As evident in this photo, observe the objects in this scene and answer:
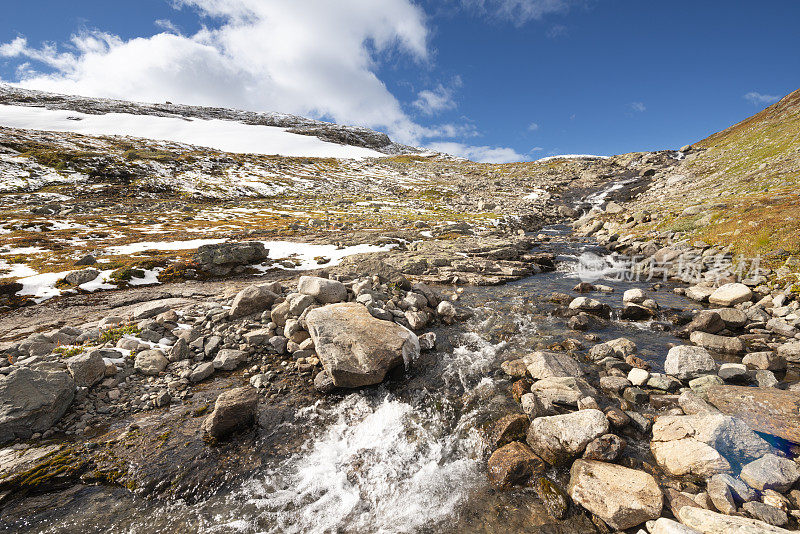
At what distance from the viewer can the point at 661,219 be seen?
33.3m

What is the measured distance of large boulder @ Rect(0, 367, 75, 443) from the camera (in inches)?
282

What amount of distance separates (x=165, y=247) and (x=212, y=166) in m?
84.8

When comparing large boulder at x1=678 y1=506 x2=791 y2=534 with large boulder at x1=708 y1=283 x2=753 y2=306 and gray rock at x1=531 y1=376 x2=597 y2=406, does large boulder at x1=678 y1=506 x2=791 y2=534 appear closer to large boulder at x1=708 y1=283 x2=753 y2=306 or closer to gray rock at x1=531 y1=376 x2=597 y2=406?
gray rock at x1=531 y1=376 x2=597 y2=406

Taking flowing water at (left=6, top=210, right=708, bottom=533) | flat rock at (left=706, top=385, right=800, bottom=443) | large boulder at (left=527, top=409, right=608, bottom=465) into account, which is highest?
flat rock at (left=706, top=385, right=800, bottom=443)

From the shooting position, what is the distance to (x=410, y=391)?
10.3 m

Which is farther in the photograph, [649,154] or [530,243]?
[649,154]

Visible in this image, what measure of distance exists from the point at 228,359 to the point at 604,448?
38.1 feet

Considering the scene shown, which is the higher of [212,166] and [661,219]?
[212,166]

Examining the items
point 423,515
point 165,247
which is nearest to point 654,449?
point 423,515

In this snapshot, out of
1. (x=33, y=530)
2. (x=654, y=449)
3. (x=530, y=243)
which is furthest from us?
(x=530, y=243)

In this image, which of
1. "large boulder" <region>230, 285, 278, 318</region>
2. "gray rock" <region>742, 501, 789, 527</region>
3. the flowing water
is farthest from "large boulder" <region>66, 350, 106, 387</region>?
"gray rock" <region>742, 501, 789, 527</region>

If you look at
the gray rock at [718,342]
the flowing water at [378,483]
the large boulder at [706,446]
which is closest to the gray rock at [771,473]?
the large boulder at [706,446]

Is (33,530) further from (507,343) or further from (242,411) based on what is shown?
(507,343)

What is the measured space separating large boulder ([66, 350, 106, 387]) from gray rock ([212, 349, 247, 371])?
117 inches
